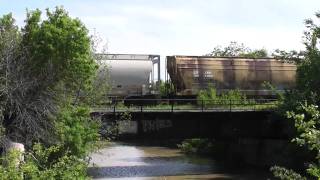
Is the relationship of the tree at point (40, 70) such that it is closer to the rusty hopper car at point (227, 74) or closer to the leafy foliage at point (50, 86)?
the leafy foliage at point (50, 86)

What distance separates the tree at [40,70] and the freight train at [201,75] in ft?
48.9

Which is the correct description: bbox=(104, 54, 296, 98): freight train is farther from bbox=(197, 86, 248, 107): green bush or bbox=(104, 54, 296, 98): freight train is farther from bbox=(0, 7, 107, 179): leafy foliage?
bbox=(0, 7, 107, 179): leafy foliage

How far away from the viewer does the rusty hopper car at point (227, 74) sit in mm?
52594

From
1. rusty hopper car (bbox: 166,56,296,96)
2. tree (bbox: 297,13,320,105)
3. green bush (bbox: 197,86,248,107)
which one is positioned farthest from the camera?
rusty hopper car (bbox: 166,56,296,96)

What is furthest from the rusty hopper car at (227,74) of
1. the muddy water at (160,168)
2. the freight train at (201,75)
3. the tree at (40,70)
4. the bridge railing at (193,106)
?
the tree at (40,70)

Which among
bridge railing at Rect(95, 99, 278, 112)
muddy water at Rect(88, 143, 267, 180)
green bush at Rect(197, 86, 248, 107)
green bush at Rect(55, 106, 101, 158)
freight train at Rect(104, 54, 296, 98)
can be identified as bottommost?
muddy water at Rect(88, 143, 267, 180)

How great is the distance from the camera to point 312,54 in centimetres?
3900

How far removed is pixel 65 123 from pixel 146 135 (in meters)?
13.2

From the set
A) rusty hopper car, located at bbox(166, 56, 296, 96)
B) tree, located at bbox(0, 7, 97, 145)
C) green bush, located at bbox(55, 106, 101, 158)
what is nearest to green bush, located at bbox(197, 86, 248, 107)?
rusty hopper car, located at bbox(166, 56, 296, 96)

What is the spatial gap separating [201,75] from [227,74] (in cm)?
271

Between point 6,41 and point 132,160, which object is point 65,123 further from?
point 132,160

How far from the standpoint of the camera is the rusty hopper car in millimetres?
52594

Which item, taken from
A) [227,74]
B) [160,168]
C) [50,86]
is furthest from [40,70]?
[227,74]

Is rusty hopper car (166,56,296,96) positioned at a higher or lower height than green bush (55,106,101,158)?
higher
